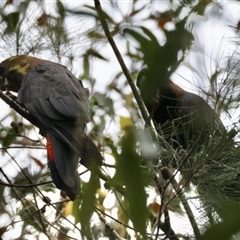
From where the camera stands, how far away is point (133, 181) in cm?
70

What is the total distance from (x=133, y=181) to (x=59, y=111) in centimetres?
169

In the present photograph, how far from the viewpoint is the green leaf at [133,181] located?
0.67 metres

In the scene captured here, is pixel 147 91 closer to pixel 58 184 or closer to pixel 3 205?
pixel 58 184

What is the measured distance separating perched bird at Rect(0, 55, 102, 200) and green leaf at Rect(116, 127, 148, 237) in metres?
0.97

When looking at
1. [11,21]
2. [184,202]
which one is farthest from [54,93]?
[184,202]

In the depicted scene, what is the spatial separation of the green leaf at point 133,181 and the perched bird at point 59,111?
968mm

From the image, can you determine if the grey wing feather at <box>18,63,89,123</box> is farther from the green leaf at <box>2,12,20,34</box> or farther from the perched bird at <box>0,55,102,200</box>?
the green leaf at <box>2,12,20,34</box>

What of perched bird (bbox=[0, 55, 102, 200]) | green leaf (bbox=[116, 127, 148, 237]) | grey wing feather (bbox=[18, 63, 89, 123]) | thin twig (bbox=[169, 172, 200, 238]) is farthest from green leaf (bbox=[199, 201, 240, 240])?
grey wing feather (bbox=[18, 63, 89, 123])

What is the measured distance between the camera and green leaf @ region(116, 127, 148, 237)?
67 cm

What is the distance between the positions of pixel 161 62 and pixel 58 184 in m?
1.31

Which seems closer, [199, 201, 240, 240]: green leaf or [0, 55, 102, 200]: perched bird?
[199, 201, 240, 240]: green leaf

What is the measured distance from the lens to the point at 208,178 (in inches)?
59.7

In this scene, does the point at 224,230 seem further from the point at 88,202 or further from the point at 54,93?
the point at 54,93

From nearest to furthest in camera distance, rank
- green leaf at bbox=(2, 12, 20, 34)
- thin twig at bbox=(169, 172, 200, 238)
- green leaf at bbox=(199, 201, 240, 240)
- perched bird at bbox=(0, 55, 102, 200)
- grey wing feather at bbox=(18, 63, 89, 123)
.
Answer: green leaf at bbox=(199, 201, 240, 240) → thin twig at bbox=(169, 172, 200, 238) → perched bird at bbox=(0, 55, 102, 200) → grey wing feather at bbox=(18, 63, 89, 123) → green leaf at bbox=(2, 12, 20, 34)
